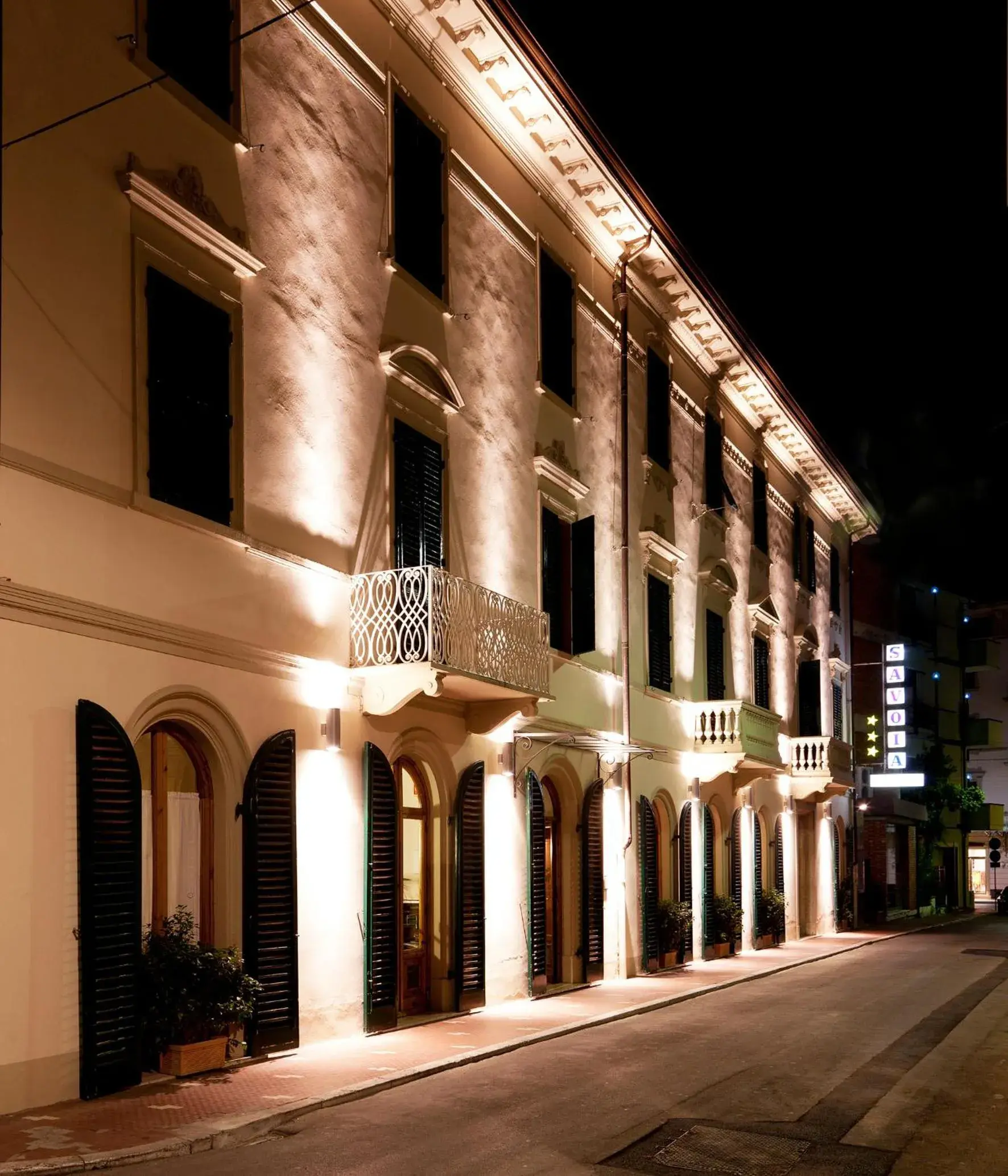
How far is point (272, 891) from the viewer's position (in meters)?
12.8

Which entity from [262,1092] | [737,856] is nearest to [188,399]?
[262,1092]

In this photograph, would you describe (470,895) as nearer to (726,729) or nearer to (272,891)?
(272,891)

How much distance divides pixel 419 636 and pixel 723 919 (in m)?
14.3

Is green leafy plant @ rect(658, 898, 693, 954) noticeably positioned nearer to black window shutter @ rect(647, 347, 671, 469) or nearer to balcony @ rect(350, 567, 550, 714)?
black window shutter @ rect(647, 347, 671, 469)

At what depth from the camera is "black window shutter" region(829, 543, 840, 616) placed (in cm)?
3862

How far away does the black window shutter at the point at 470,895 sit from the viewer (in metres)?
16.2

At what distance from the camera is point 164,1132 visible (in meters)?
9.20

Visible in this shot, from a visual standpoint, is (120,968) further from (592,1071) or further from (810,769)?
(810,769)

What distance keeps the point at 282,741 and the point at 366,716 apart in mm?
1666

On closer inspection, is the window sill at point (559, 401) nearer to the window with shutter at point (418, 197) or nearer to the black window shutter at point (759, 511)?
the window with shutter at point (418, 197)

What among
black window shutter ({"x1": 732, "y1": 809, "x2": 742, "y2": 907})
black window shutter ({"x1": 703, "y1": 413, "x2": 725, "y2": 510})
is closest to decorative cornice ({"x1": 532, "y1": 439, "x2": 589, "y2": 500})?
black window shutter ({"x1": 703, "y1": 413, "x2": 725, "y2": 510})

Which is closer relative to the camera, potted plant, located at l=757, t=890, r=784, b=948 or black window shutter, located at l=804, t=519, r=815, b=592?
potted plant, located at l=757, t=890, r=784, b=948

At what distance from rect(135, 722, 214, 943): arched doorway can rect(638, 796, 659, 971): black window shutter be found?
10932mm

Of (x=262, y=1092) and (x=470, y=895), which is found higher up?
(x=470, y=895)
